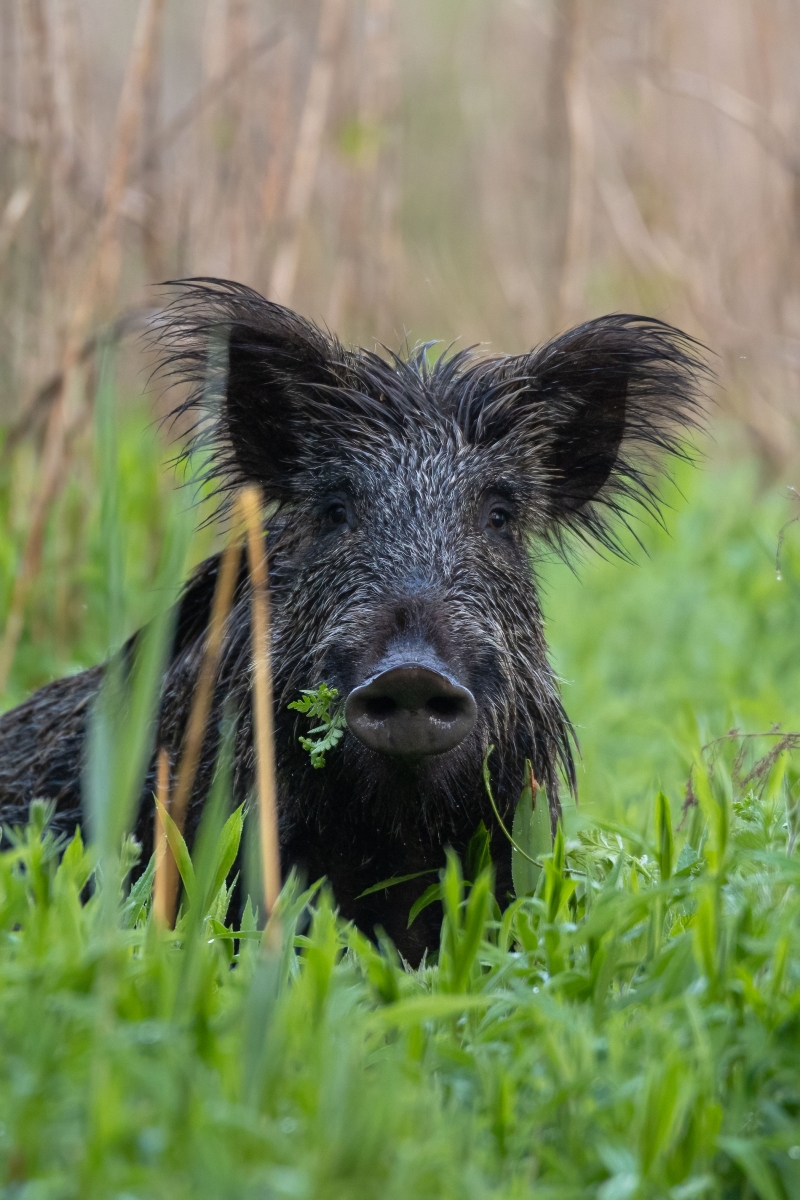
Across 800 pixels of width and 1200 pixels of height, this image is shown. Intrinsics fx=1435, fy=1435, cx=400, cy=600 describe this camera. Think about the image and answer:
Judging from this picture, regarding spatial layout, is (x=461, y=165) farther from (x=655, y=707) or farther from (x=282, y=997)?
(x=282, y=997)

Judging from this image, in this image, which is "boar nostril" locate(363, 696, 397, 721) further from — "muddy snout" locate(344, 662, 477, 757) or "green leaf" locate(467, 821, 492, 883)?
"green leaf" locate(467, 821, 492, 883)

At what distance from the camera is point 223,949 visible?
2512mm

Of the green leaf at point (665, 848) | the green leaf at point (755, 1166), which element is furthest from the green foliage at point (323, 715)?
the green leaf at point (755, 1166)

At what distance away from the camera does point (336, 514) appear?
3650mm

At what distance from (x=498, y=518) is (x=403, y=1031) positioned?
5.82ft

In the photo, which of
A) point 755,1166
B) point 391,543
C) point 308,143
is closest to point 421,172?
point 308,143

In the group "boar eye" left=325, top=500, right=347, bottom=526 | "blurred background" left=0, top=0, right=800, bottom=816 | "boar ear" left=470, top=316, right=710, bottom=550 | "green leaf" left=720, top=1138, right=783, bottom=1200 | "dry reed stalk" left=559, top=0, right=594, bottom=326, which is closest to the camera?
"green leaf" left=720, top=1138, right=783, bottom=1200

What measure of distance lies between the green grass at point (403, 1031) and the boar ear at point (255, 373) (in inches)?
49.4

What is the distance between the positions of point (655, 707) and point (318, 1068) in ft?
14.2

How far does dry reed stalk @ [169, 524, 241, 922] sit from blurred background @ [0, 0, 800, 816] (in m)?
0.57

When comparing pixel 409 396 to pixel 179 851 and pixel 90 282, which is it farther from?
pixel 90 282

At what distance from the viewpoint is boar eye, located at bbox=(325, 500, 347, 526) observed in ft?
11.9

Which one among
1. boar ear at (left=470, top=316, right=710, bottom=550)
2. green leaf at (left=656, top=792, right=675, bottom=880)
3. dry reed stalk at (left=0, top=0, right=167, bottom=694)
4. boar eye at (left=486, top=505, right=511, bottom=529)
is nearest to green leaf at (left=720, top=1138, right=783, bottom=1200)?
green leaf at (left=656, top=792, right=675, bottom=880)

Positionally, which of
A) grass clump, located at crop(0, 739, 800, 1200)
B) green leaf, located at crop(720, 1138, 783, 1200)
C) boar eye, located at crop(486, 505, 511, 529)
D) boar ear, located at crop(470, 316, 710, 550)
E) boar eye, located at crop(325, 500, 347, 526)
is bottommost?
green leaf, located at crop(720, 1138, 783, 1200)
